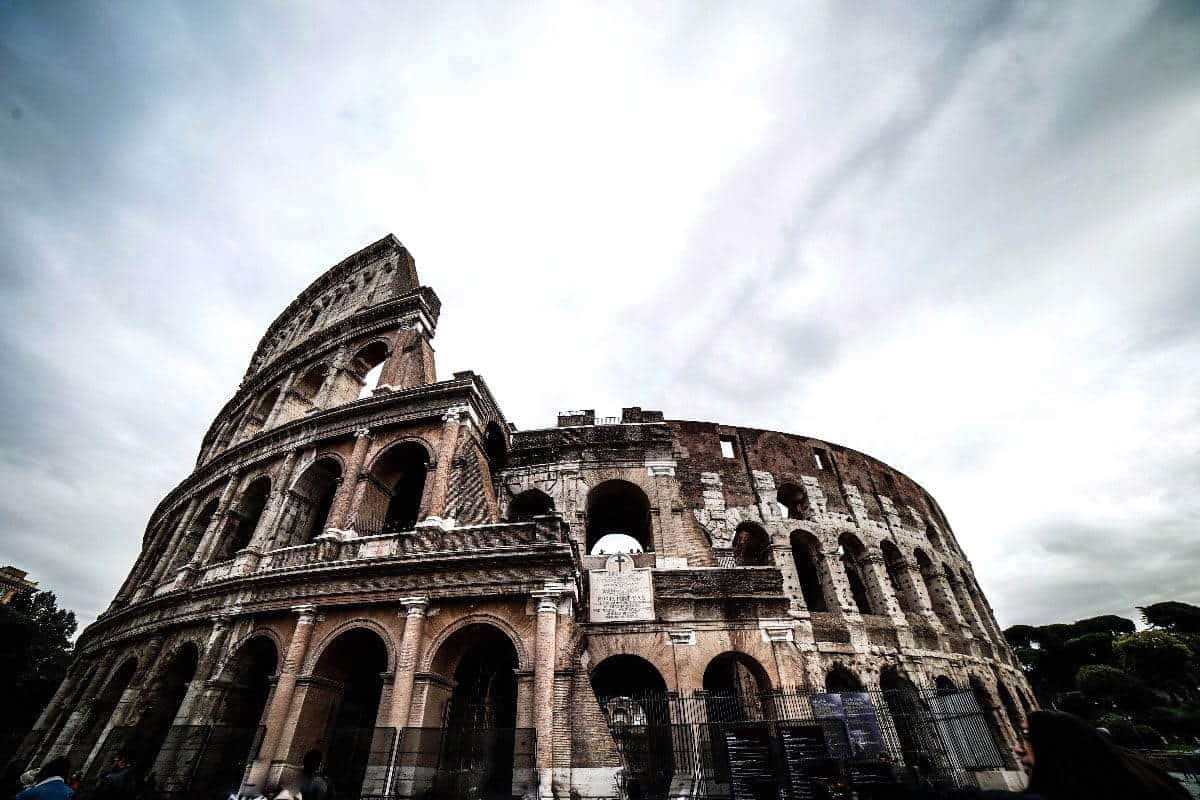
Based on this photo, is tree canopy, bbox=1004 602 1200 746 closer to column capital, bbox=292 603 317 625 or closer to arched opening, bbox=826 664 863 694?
arched opening, bbox=826 664 863 694

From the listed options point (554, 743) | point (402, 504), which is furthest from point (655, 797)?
point (402, 504)

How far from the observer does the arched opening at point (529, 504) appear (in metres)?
14.7

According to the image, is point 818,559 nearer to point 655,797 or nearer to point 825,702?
point 825,702

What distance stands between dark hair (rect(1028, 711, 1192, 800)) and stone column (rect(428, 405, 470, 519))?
10.5 meters

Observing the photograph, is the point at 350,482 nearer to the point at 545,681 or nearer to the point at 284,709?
the point at 284,709

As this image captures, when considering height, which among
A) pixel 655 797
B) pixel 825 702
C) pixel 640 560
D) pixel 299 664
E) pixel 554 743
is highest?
pixel 640 560

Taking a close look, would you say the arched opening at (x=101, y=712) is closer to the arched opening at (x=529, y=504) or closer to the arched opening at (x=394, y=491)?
the arched opening at (x=394, y=491)

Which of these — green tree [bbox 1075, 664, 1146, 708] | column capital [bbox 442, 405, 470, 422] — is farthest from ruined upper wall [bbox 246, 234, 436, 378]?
green tree [bbox 1075, 664, 1146, 708]

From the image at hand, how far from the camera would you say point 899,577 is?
17.3 metres

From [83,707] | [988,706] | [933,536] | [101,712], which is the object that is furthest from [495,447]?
[988,706]

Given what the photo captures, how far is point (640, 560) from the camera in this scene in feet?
43.5

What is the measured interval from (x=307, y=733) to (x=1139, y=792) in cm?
1215

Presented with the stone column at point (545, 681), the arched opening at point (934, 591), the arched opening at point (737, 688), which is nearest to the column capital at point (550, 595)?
the stone column at point (545, 681)

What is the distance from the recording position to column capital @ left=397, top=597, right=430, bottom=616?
9852mm
